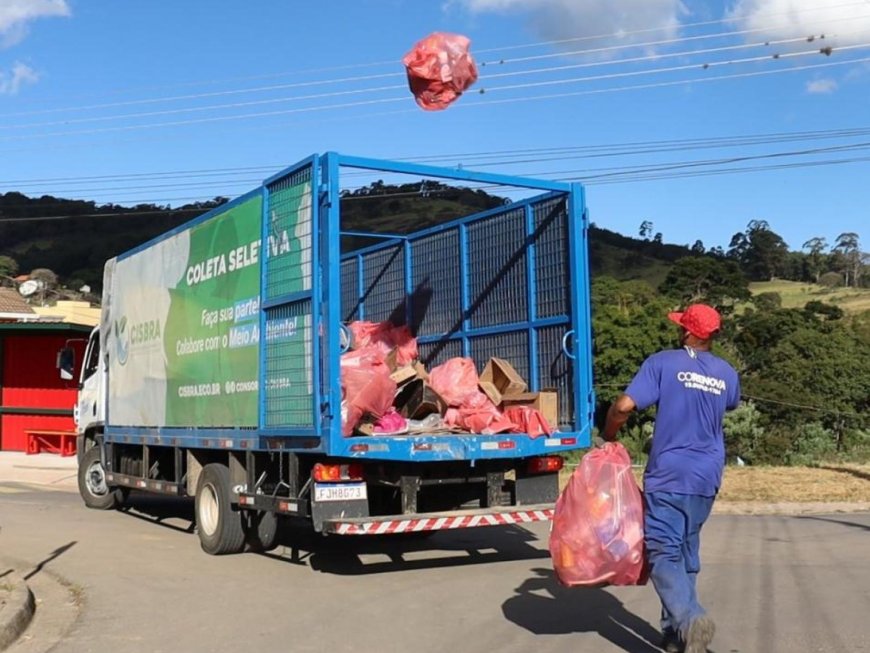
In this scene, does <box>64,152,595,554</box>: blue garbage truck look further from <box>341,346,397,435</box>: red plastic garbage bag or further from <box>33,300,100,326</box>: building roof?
<box>33,300,100,326</box>: building roof

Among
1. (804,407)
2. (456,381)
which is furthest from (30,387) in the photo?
(804,407)

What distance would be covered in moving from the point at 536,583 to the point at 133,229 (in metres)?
80.2

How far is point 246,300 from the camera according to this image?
9.23 m

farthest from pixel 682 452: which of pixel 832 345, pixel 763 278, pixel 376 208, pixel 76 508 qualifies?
pixel 763 278

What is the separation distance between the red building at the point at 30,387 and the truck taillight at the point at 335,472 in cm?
1735

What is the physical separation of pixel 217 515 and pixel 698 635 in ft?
18.9

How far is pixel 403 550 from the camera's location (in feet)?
33.0

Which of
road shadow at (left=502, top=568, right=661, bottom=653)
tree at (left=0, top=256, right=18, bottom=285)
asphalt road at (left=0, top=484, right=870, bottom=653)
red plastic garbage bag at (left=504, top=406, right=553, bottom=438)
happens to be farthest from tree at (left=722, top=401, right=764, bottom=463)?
tree at (left=0, top=256, right=18, bottom=285)

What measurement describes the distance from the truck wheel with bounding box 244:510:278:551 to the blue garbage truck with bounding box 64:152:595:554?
19 mm

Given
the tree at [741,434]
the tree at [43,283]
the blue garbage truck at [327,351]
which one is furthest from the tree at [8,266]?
the blue garbage truck at [327,351]

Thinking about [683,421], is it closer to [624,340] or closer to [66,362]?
[66,362]

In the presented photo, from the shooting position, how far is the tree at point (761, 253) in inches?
4437

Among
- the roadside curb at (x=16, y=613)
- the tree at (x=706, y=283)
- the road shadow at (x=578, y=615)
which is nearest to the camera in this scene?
the road shadow at (x=578, y=615)

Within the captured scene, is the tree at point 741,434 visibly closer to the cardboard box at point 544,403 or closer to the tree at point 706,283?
the cardboard box at point 544,403
